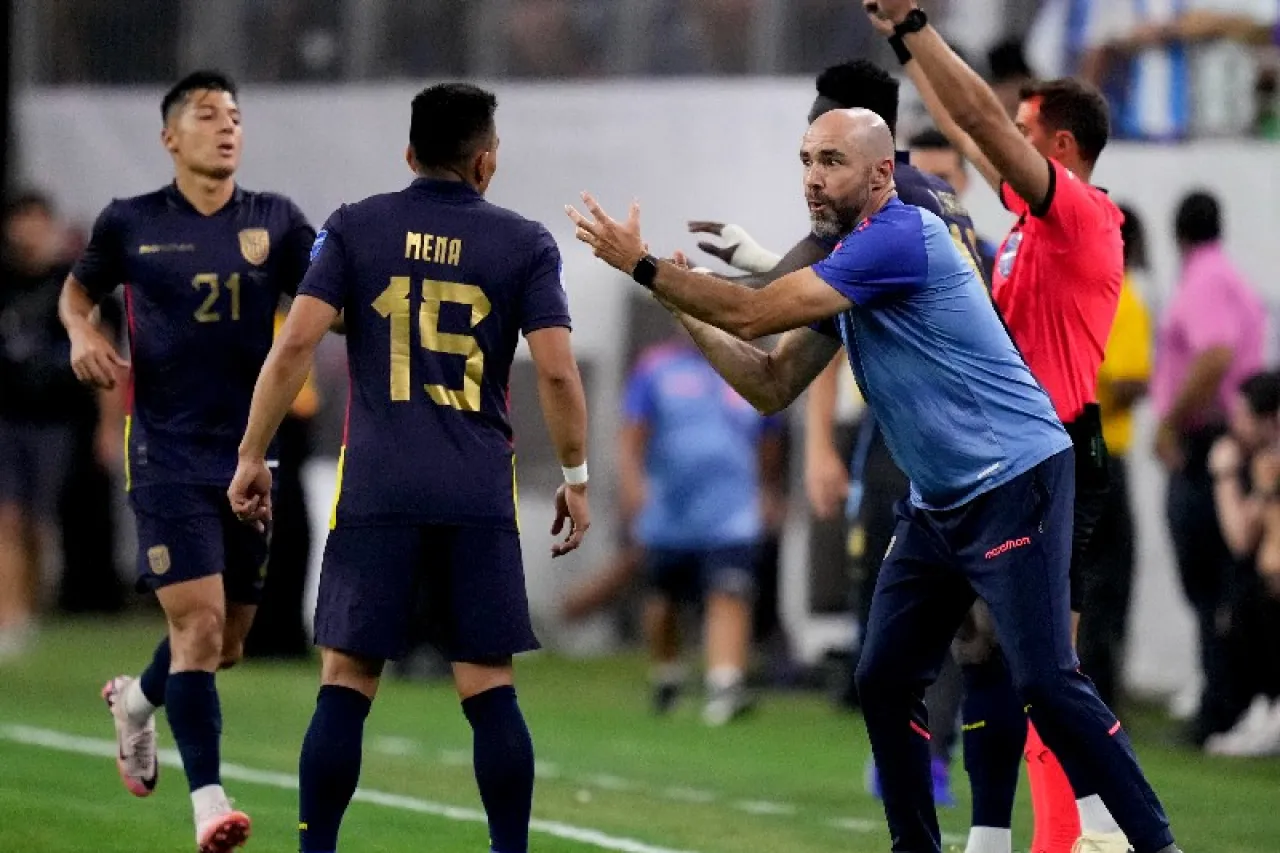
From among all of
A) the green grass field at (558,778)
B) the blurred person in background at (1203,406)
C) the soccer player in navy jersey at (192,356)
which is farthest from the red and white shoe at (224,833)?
the blurred person in background at (1203,406)

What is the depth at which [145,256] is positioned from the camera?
8.73m

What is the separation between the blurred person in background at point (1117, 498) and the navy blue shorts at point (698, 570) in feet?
8.76

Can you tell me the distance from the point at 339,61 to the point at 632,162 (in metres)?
2.96

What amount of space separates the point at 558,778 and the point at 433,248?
4.41 metres

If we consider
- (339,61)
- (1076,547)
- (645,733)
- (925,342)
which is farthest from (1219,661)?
(339,61)

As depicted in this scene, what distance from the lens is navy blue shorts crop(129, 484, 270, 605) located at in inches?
336

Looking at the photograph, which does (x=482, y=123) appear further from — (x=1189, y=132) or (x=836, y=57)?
(x=836, y=57)

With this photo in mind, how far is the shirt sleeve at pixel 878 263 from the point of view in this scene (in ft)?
22.3

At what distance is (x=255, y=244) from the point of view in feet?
28.6

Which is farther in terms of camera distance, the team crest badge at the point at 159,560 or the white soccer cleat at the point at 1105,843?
the team crest badge at the point at 159,560

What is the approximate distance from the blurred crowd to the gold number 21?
3.41 m

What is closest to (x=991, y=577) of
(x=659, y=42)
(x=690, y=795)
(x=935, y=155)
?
(x=935, y=155)

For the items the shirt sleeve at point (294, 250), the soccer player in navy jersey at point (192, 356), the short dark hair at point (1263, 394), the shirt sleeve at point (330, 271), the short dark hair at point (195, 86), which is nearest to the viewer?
the shirt sleeve at point (330, 271)

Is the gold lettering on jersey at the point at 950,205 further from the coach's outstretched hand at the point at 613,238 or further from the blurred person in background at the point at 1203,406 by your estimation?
the blurred person in background at the point at 1203,406
